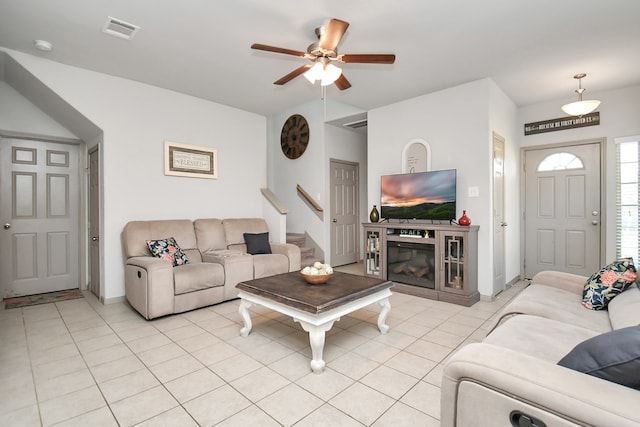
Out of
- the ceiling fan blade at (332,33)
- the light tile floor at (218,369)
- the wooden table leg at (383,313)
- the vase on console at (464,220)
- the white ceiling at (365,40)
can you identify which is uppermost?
the white ceiling at (365,40)

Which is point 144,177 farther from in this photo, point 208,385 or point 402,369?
point 402,369

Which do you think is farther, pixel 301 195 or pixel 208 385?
pixel 301 195

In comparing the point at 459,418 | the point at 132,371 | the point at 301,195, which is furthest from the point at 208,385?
the point at 301,195

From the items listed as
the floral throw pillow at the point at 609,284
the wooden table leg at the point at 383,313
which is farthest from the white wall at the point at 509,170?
the wooden table leg at the point at 383,313

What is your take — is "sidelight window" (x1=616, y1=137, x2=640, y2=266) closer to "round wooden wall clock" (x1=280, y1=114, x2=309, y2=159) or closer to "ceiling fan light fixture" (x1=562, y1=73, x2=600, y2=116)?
"ceiling fan light fixture" (x1=562, y1=73, x2=600, y2=116)

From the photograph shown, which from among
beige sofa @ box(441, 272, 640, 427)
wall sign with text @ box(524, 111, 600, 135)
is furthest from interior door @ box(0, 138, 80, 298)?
wall sign with text @ box(524, 111, 600, 135)

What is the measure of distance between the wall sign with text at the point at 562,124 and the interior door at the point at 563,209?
278 millimetres

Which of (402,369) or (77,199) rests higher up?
(77,199)

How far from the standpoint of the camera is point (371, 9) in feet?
8.11

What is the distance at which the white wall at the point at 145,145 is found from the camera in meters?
3.64

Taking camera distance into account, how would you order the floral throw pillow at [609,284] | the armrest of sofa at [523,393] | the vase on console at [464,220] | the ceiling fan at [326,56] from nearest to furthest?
the armrest of sofa at [523,393] < the floral throw pillow at [609,284] < the ceiling fan at [326,56] < the vase on console at [464,220]

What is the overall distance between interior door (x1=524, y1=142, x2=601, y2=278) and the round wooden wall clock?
3623mm

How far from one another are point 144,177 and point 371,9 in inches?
130

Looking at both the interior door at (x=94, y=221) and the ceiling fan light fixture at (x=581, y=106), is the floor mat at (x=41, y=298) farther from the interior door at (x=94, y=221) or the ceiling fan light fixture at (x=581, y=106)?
the ceiling fan light fixture at (x=581, y=106)
